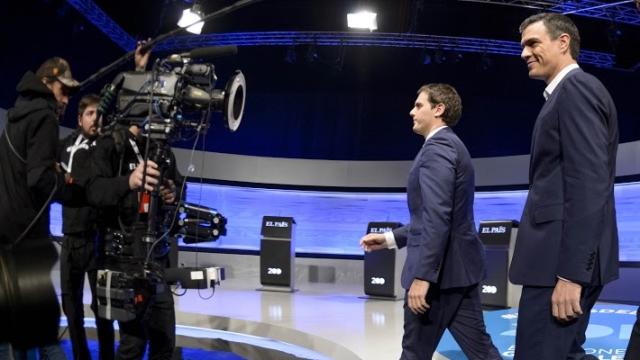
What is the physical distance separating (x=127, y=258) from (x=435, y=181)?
1.32 m

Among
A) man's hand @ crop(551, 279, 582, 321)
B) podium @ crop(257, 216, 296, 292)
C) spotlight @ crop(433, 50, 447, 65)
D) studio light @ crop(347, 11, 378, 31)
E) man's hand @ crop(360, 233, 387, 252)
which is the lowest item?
podium @ crop(257, 216, 296, 292)

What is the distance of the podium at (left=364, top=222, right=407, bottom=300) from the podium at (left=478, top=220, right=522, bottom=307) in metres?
1.16

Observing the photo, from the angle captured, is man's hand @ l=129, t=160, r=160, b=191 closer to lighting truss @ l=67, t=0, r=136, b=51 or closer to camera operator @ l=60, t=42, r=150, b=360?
camera operator @ l=60, t=42, r=150, b=360

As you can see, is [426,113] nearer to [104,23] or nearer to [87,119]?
[87,119]

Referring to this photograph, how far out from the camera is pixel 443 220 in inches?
87.6

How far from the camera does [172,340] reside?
2.92 m

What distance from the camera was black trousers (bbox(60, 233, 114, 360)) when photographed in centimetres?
305

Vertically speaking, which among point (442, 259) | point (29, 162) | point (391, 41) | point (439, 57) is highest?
point (391, 41)

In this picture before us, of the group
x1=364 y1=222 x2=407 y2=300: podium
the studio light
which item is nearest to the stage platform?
x1=364 y1=222 x2=407 y2=300: podium

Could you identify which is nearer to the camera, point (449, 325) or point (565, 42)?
point (565, 42)

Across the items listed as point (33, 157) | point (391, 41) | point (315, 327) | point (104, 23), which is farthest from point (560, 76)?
point (104, 23)

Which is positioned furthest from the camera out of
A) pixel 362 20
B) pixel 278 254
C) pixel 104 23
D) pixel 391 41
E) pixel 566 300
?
pixel 391 41

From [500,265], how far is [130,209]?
391 cm

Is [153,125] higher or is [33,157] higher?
[153,125]
